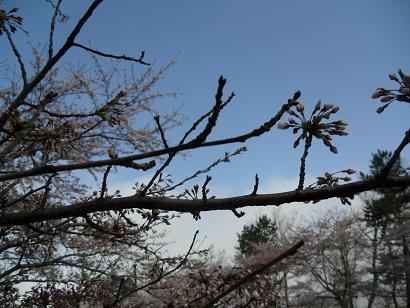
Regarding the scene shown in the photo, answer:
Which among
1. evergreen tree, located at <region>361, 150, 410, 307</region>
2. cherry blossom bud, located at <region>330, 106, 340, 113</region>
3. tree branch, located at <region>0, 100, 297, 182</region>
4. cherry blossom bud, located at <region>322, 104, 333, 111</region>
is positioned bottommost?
evergreen tree, located at <region>361, 150, 410, 307</region>

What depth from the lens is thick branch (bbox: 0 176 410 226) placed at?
5.19 feet

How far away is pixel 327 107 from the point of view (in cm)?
180

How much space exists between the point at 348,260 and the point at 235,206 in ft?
81.8

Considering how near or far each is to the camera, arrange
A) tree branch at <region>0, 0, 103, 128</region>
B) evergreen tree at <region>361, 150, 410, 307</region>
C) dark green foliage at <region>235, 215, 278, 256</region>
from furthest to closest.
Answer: dark green foliage at <region>235, 215, 278, 256</region> < evergreen tree at <region>361, 150, 410, 307</region> < tree branch at <region>0, 0, 103, 128</region>

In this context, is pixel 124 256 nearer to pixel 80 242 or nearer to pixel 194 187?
pixel 80 242

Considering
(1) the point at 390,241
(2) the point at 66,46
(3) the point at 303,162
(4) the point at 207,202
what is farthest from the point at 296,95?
(1) the point at 390,241

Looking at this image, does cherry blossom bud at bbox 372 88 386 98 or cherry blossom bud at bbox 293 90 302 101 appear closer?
cherry blossom bud at bbox 293 90 302 101

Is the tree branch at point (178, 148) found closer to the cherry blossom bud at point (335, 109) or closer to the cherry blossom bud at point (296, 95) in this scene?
the cherry blossom bud at point (296, 95)

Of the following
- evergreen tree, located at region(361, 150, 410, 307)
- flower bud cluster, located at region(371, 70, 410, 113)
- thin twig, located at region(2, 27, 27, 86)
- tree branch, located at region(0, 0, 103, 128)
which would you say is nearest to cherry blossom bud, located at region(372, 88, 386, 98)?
flower bud cluster, located at region(371, 70, 410, 113)

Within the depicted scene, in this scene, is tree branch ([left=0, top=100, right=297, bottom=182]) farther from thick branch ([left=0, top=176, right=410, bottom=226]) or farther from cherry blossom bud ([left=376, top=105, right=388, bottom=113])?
cherry blossom bud ([left=376, top=105, right=388, bottom=113])

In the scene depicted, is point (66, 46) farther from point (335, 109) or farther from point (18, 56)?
point (335, 109)

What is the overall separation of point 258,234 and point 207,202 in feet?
107

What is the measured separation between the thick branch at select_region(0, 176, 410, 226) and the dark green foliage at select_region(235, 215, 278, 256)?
102 feet

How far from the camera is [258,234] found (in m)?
33.1
